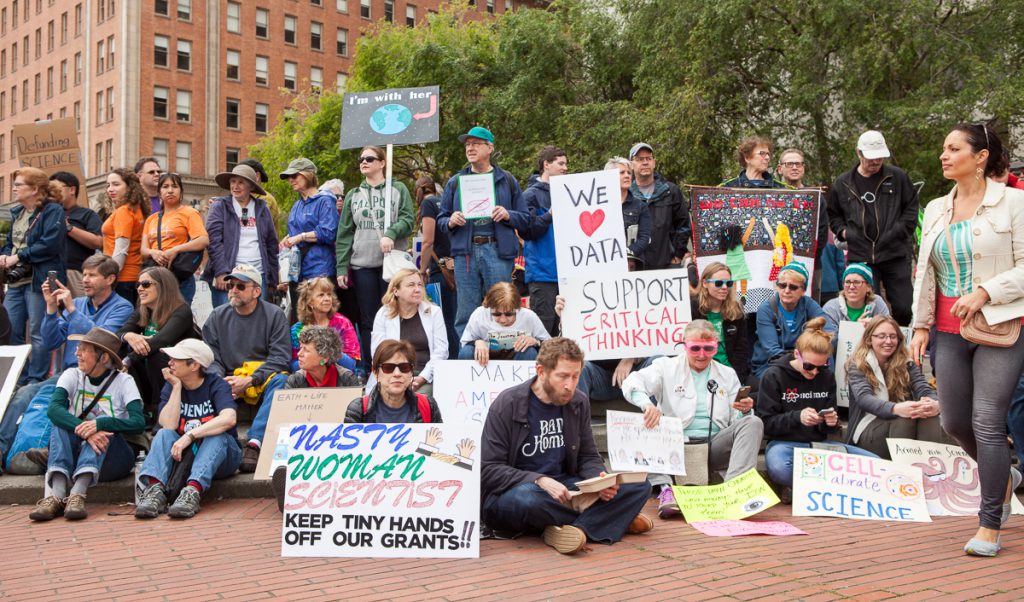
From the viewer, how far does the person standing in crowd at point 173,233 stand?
9.39 meters

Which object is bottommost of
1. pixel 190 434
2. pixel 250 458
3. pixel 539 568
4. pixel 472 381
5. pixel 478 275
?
pixel 539 568

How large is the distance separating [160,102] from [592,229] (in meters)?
55.2

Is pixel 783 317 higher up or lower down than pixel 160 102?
lower down

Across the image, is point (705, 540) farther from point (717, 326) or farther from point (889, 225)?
point (889, 225)

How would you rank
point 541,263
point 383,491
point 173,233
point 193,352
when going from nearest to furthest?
point 383,491
point 193,352
point 541,263
point 173,233

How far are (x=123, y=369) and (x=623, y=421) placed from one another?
3.77m

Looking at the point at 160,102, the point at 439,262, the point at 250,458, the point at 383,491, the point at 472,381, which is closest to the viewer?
the point at 383,491

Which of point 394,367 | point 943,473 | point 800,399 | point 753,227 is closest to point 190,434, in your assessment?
point 394,367

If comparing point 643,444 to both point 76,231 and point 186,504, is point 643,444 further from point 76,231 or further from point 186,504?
point 76,231

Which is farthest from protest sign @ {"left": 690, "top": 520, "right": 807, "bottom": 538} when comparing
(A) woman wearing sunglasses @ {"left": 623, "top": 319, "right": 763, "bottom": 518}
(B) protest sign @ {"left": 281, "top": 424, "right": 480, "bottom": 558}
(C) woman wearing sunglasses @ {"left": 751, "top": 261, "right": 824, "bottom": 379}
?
(C) woman wearing sunglasses @ {"left": 751, "top": 261, "right": 824, "bottom": 379}

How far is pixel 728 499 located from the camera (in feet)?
21.1

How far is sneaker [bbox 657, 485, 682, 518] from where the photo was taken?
20.9 ft

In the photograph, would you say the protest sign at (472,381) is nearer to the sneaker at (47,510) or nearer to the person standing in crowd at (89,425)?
the person standing in crowd at (89,425)

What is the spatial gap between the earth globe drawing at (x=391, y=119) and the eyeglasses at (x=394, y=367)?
16.0 feet
